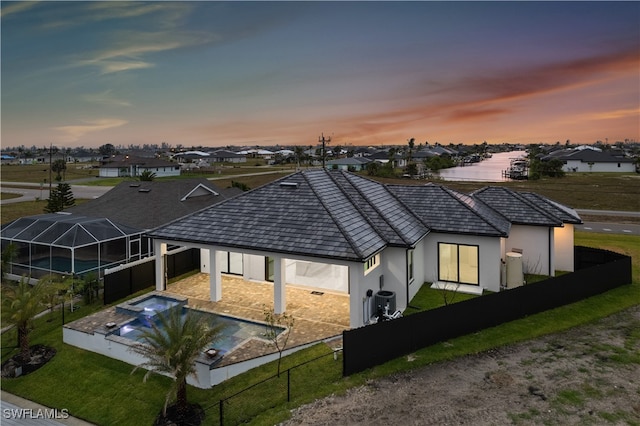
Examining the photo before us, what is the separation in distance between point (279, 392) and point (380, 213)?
37.2ft

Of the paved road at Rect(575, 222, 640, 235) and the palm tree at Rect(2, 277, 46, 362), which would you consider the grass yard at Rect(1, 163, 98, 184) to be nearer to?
the palm tree at Rect(2, 277, 46, 362)

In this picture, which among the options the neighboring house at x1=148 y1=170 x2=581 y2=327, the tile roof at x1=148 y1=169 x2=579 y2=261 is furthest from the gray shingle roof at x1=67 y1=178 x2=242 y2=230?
the tile roof at x1=148 y1=169 x2=579 y2=261

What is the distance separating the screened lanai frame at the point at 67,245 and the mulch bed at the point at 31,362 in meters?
6.04

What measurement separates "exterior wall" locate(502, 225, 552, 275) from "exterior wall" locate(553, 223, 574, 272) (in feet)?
3.80

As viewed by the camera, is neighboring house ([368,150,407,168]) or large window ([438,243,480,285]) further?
neighboring house ([368,150,407,168])

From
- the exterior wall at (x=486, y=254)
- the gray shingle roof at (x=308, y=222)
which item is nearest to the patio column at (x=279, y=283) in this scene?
the gray shingle roof at (x=308, y=222)

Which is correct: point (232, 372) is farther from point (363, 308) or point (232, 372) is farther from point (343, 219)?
point (343, 219)

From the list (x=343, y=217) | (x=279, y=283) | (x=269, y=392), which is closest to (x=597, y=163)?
(x=343, y=217)

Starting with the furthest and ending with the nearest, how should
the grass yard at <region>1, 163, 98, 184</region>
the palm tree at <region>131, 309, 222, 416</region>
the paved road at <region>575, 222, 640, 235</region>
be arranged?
1. the grass yard at <region>1, 163, 98, 184</region>
2. the paved road at <region>575, 222, 640, 235</region>
3. the palm tree at <region>131, 309, 222, 416</region>

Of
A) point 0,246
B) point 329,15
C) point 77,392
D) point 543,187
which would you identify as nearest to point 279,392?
point 77,392

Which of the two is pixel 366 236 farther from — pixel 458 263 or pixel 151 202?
pixel 151 202

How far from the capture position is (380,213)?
21359 millimetres

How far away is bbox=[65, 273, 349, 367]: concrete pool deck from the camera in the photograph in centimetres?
1522

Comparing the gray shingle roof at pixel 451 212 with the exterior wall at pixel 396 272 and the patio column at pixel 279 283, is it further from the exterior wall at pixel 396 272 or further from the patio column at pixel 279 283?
the patio column at pixel 279 283
